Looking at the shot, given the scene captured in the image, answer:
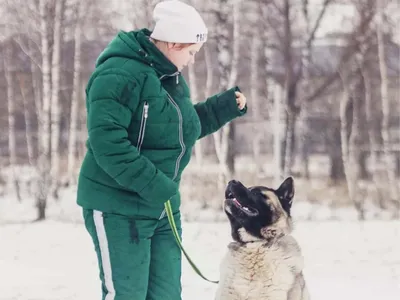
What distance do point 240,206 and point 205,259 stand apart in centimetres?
309

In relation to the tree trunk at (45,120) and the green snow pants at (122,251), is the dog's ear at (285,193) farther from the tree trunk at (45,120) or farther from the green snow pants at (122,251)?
the tree trunk at (45,120)

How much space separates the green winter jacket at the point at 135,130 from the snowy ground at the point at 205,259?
8.13 ft

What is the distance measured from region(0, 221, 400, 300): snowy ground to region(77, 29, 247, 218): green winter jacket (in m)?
2.48

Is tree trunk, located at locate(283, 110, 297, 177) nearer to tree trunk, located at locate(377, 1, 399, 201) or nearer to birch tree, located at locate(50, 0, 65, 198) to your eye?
tree trunk, located at locate(377, 1, 399, 201)

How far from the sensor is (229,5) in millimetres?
9867

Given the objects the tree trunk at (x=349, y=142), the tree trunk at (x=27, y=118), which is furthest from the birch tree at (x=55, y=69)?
the tree trunk at (x=349, y=142)

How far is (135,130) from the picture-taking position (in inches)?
83.9

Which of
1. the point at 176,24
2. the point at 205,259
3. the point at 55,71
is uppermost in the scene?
the point at 55,71

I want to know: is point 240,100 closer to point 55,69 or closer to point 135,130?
point 135,130

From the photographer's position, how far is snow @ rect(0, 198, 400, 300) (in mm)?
4758

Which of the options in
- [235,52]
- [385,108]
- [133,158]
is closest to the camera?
[133,158]

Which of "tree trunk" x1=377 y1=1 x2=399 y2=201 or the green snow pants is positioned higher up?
"tree trunk" x1=377 y1=1 x2=399 y2=201

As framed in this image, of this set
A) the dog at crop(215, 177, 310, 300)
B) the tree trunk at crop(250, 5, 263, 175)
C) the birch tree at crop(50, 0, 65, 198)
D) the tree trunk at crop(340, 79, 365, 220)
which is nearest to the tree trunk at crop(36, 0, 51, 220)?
the birch tree at crop(50, 0, 65, 198)

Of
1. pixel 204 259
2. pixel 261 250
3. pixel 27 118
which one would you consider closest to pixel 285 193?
pixel 261 250
